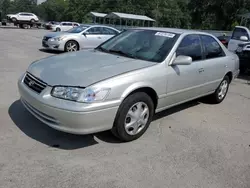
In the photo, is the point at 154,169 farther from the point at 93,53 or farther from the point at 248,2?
the point at 248,2

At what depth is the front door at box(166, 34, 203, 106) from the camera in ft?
13.6

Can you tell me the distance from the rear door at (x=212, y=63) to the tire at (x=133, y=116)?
149 centimetres

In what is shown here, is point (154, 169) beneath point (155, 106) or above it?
beneath

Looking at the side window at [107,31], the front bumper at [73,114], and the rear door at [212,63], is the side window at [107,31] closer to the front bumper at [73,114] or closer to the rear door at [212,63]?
the rear door at [212,63]

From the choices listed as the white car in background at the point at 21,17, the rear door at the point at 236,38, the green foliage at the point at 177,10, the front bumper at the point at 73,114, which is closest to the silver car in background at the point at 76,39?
the rear door at the point at 236,38

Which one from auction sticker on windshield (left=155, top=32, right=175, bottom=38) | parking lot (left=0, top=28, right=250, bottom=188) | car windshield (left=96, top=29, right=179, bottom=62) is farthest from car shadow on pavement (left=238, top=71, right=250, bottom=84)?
car windshield (left=96, top=29, right=179, bottom=62)

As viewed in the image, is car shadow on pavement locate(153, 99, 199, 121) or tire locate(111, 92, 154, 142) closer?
tire locate(111, 92, 154, 142)

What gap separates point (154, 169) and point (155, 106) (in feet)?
3.77

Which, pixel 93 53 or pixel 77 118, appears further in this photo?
pixel 93 53

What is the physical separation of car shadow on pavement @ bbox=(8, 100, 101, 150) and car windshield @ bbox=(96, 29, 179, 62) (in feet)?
4.87

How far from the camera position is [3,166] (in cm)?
293

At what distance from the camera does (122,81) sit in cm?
338

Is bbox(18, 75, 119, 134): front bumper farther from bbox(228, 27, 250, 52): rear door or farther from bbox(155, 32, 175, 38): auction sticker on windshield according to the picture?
bbox(228, 27, 250, 52): rear door

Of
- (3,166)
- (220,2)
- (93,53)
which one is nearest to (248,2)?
(220,2)
